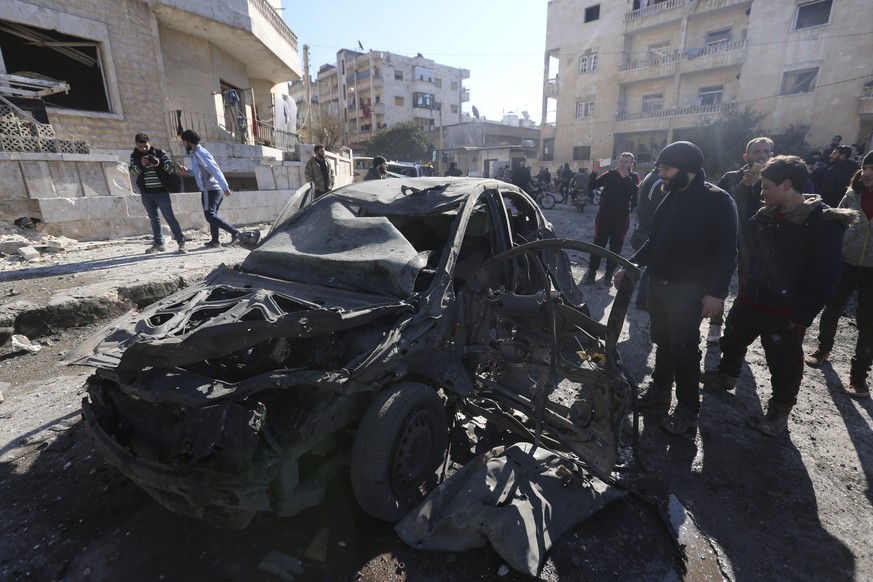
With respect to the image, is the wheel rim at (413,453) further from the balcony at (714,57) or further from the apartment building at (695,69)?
the balcony at (714,57)

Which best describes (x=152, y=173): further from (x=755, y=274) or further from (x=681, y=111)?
(x=681, y=111)

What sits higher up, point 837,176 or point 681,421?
point 837,176

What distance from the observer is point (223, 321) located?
204 cm

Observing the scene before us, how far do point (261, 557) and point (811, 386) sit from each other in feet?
14.2

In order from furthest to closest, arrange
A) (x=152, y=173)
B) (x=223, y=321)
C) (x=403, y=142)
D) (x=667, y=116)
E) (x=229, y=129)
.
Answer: (x=403, y=142) → (x=667, y=116) → (x=229, y=129) → (x=152, y=173) → (x=223, y=321)

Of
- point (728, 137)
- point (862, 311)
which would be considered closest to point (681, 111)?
point (728, 137)

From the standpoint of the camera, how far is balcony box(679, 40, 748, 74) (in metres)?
24.6

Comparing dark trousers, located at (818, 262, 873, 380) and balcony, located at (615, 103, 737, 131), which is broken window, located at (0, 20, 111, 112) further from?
balcony, located at (615, 103, 737, 131)

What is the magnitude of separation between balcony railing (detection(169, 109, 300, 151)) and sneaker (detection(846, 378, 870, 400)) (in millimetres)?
13562

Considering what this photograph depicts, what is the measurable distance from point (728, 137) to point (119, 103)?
2759 cm

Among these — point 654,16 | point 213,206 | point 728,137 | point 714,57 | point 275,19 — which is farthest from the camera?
point 654,16

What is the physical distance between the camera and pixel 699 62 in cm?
2609

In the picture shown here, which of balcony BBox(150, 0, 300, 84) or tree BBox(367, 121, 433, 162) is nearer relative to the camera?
balcony BBox(150, 0, 300, 84)

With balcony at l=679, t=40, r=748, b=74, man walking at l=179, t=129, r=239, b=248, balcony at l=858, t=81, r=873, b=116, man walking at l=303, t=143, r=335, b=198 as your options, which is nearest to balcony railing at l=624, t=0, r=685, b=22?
balcony at l=679, t=40, r=748, b=74
